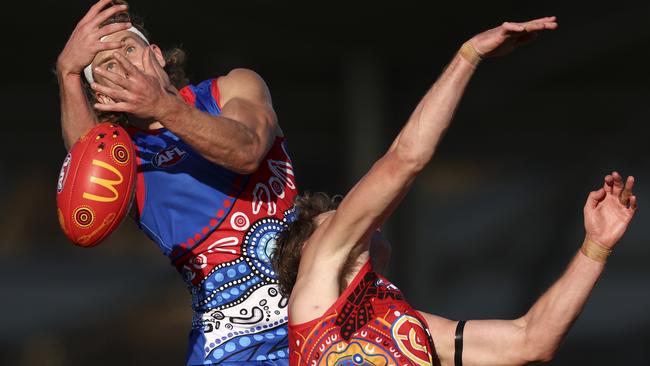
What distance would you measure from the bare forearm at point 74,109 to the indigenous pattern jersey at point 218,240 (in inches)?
8.1

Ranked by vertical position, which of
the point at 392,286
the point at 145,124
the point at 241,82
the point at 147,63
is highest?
the point at 147,63

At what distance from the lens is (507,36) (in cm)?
343

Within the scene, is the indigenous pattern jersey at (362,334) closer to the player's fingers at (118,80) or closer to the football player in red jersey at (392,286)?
the football player in red jersey at (392,286)

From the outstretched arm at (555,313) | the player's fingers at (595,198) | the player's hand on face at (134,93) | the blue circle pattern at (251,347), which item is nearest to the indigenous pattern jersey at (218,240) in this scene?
the blue circle pattern at (251,347)

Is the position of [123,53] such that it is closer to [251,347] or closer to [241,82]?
[241,82]

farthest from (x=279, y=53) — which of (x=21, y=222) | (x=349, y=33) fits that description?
(x=21, y=222)

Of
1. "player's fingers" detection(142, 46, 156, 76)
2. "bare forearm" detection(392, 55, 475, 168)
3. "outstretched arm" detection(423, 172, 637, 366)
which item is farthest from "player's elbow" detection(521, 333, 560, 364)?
"player's fingers" detection(142, 46, 156, 76)

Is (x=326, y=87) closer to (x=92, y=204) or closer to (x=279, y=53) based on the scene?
(x=279, y=53)

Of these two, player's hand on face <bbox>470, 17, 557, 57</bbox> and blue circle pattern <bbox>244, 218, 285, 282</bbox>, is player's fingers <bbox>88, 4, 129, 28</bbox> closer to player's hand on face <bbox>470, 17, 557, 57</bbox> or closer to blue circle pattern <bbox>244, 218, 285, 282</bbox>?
blue circle pattern <bbox>244, 218, 285, 282</bbox>

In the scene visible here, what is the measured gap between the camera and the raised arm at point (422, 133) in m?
3.46

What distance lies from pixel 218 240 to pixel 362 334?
2.54 feet

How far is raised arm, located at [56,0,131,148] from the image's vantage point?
404 cm

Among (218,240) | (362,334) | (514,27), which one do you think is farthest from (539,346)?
(514,27)

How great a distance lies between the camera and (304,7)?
10523 millimetres
